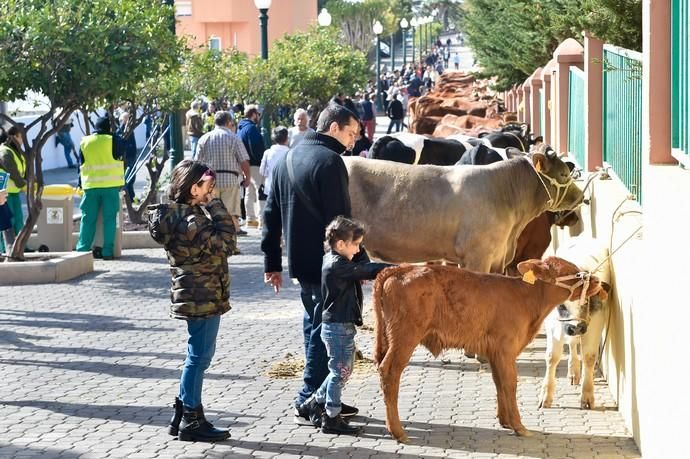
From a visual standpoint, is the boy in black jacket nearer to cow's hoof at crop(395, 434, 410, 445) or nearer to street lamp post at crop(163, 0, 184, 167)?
cow's hoof at crop(395, 434, 410, 445)

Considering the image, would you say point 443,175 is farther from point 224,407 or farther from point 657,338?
point 657,338

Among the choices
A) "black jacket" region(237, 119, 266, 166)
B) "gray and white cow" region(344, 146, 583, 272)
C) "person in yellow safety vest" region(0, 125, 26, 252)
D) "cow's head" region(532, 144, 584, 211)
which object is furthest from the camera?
"black jacket" region(237, 119, 266, 166)

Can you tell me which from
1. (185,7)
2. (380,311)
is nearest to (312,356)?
(380,311)

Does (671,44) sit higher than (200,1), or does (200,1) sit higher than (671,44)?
(200,1)

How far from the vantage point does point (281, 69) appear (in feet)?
100

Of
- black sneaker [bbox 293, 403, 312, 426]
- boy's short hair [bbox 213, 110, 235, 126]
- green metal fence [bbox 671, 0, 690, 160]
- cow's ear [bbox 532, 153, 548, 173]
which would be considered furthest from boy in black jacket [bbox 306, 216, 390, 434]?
boy's short hair [bbox 213, 110, 235, 126]

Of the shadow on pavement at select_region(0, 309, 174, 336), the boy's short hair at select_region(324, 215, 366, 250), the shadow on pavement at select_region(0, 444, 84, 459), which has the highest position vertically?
the boy's short hair at select_region(324, 215, 366, 250)

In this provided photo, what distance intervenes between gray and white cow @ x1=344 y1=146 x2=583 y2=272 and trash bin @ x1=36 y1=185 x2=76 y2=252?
7.80 metres

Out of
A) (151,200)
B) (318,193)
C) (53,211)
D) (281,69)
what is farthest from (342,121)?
(281,69)

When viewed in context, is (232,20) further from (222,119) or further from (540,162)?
(540,162)

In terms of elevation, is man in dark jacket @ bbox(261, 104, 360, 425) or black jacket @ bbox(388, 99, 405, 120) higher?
black jacket @ bbox(388, 99, 405, 120)

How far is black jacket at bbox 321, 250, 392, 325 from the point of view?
834 centimetres

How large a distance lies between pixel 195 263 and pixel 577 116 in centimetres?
671

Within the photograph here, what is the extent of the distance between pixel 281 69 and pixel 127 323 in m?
17.9
